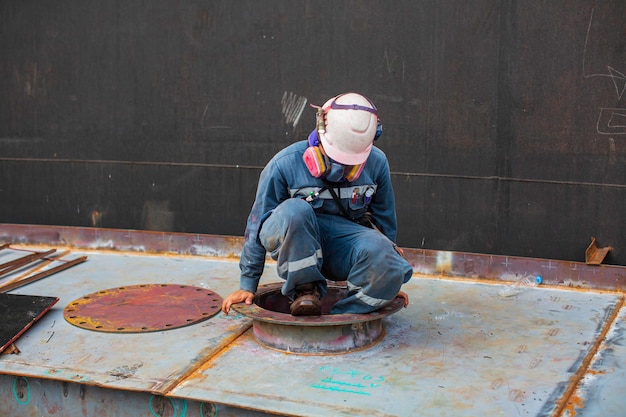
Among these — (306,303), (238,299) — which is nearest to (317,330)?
(306,303)

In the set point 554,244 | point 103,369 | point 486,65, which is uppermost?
point 486,65

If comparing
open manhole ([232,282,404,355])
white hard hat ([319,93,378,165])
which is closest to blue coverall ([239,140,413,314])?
open manhole ([232,282,404,355])

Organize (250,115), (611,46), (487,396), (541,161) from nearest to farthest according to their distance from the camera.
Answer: (487,396) < (611,46) < (541,161) < (250,115)

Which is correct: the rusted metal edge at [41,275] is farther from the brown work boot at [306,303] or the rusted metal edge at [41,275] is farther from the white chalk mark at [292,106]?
the brown work boot at [306,303]

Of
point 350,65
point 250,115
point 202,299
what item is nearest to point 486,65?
point 350,65

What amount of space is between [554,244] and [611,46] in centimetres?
121

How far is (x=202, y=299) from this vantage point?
4.34m

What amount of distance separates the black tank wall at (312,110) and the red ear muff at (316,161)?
4.99ft

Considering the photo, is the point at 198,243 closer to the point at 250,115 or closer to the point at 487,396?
the point at 250,115

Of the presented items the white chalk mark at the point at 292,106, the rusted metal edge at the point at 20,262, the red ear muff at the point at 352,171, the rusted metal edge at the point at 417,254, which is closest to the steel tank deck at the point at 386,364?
the rusted metal edge at the point at 417,254

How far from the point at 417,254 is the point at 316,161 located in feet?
5.36

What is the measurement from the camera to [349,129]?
136 inches

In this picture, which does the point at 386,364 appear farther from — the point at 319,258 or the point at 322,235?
the point at 322,235

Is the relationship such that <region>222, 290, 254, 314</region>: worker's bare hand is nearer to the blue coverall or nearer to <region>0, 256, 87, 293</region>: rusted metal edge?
the blue coverall
